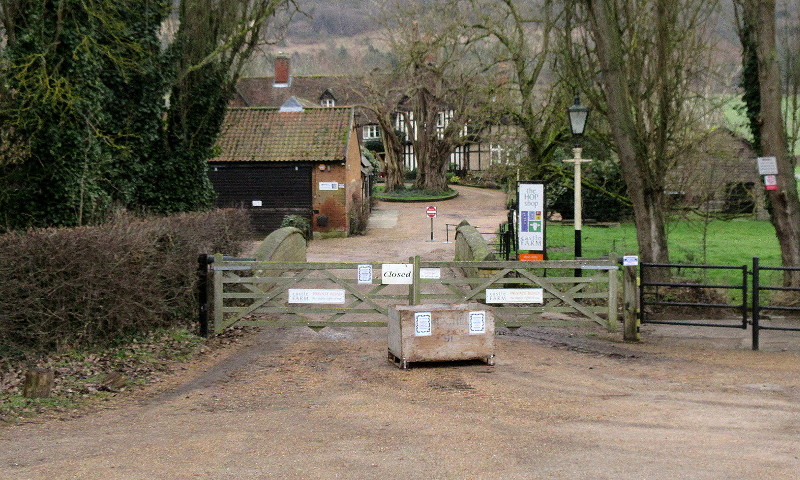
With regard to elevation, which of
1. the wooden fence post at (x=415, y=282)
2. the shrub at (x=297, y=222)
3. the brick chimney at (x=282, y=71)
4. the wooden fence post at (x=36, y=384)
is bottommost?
the wooden fence post at (x=36, y=384)

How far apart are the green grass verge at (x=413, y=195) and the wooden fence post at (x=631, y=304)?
4603 cm

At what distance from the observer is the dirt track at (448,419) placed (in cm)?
720

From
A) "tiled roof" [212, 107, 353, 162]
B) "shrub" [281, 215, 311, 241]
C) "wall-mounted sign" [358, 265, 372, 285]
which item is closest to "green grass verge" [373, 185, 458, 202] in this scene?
"tiled roof" [212, 107, 353, 162]

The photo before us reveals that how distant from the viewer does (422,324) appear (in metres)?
11.9

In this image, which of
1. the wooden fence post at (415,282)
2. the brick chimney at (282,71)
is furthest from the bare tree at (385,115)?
the wooden fence post at (415,282)

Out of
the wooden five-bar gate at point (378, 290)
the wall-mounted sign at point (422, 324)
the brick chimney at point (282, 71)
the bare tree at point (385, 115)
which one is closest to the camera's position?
the wall-mounted sign at point (422, 324)

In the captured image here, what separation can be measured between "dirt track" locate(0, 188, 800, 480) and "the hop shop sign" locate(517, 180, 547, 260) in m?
3.93

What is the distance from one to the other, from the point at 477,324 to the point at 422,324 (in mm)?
775

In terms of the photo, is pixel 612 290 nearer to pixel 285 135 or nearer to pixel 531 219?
pixel 531 219

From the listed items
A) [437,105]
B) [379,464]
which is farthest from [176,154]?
[437,105]

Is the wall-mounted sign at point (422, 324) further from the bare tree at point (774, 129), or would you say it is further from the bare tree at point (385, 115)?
the bare tree at point (385, 115)

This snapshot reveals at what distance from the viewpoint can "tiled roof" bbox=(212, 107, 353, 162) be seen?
37812 millimetres

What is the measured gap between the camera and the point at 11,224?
1619cm

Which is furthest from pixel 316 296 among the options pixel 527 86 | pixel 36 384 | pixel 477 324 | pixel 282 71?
pixel 282 71
